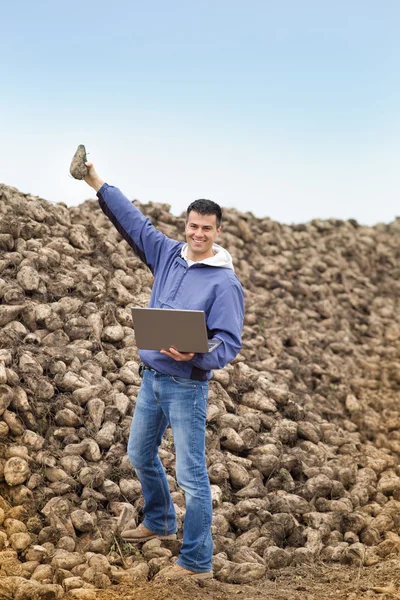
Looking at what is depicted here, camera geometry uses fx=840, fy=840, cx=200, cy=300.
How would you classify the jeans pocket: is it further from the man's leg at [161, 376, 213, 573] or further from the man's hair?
the man's hair

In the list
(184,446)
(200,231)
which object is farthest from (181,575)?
(200,231)

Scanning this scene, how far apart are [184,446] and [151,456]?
0.49m

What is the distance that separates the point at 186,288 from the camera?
524cm

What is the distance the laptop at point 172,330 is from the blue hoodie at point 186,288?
0.44ft

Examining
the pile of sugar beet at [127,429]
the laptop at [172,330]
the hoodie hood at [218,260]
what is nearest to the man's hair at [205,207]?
the hoodie hood at [218,260]

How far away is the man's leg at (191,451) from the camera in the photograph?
5164 mm

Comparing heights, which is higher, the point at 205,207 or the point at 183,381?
the point at 205,207

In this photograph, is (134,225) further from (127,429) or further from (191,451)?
(127,429)

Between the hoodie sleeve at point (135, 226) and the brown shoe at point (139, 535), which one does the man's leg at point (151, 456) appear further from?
the hoodie sleeve at point (135, 226)

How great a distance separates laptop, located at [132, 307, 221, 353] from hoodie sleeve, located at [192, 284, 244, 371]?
0.07 meters

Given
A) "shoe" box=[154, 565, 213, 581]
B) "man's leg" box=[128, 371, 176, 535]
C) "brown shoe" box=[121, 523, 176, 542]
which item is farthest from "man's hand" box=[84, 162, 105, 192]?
"shoe" box=[154, 565, 213, 581]

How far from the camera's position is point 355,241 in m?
13.8

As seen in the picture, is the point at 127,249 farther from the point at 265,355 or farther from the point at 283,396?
the point at 283,396

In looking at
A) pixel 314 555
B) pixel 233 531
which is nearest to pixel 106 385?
pixel 233 531
